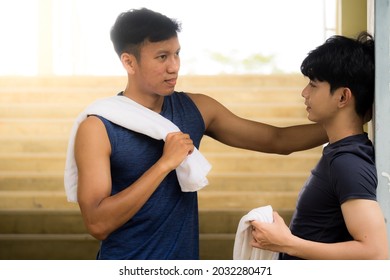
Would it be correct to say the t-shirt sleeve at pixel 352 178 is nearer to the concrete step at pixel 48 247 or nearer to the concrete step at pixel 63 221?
the concrete step at pixel 63 221

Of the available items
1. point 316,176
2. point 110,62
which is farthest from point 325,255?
point 110,62

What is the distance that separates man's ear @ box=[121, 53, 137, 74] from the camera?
7.05 ft

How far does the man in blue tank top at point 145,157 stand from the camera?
1938 mm

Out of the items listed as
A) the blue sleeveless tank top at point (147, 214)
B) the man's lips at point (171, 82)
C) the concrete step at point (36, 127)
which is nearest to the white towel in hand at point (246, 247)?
the blue sleeveless tank top at point (147, 214)

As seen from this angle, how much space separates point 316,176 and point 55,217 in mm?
3145

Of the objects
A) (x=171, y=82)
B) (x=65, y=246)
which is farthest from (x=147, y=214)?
(x=65, y=246)

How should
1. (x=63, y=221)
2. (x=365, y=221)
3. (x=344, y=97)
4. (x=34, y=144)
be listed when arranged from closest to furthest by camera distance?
(x=365, y=221)
(x=344, y=97)
(x=63, y=221)
(x=34, y=144)

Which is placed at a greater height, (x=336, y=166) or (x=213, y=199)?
(x=336, y=166)

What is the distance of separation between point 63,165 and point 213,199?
1.19 meters

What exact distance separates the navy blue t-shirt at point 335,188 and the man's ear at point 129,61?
644 millimetres

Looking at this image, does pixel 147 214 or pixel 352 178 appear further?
pixel 147 214

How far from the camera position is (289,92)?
19.2 ft

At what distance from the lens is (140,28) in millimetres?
2109

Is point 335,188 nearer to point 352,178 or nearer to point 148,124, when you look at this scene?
point 352,178
